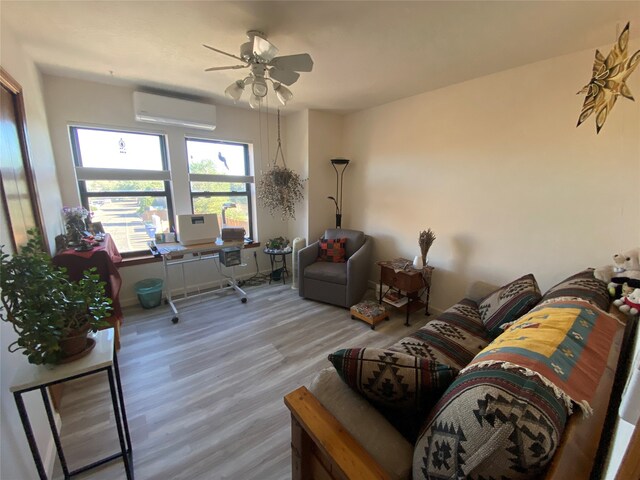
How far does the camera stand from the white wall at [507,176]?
76.4 inches

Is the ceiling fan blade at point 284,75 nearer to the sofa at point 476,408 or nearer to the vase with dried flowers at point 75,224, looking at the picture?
the sofa at point 476,408

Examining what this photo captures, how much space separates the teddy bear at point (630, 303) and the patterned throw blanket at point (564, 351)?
14.4 inches

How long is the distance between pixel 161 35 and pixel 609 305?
3.26m

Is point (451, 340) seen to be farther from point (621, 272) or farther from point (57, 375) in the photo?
point (57, 375)

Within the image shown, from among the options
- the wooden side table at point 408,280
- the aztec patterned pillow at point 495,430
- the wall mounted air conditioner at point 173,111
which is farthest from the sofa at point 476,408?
the wall mounted air conditioner at point 173,111

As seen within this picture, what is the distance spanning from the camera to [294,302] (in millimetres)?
3359

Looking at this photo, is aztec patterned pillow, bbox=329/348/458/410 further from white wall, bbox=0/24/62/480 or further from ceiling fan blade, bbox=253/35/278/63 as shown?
ceiling fan blade, bbox=253/35/278/63

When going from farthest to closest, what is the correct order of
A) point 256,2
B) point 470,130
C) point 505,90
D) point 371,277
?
point 371,277, point 470,130, point 505,90, point 256,2

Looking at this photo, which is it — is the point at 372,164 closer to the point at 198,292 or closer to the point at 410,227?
the point at 410,227

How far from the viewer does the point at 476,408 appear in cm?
67

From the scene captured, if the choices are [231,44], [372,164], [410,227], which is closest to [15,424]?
[231,44]

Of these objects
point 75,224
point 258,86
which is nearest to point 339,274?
point 258,86

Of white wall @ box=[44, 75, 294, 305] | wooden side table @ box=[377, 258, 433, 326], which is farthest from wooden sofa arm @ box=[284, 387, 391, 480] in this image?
Answer: white wall @ box=[44, 75, 294, 305]

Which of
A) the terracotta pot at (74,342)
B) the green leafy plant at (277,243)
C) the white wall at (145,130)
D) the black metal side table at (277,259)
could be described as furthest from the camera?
the green leafy plant at (277,243)
